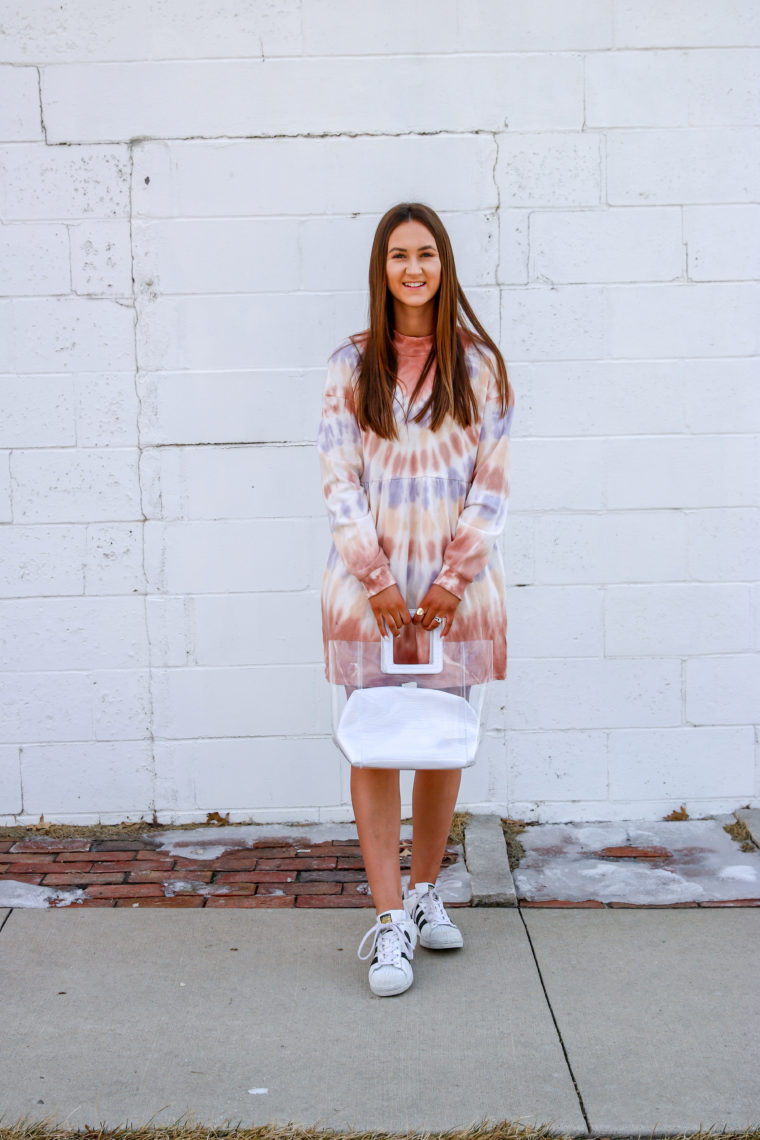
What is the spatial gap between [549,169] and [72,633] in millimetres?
2223

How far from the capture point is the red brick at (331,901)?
3648 mm

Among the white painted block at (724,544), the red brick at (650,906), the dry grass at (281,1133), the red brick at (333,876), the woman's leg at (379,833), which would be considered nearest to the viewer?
the dry grass at (281,1133)

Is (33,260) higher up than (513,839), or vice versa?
(33,260)

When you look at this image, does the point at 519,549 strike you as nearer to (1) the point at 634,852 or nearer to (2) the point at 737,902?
(1) the point at 634,852

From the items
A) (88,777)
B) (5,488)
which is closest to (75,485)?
(5,488)

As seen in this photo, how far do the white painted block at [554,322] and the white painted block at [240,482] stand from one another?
787 mm

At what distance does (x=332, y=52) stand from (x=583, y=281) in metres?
1.10

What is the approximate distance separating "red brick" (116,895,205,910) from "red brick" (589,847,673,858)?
1.29 m

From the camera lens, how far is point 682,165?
4016mm

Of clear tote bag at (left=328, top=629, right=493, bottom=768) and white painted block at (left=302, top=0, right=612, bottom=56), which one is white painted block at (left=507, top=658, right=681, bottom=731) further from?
white painted block at (left=302, top=0, right=612, bottom=56)

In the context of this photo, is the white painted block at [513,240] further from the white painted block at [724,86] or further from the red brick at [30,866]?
the red brick at [30,866]

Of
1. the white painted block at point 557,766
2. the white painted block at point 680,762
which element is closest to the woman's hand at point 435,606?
the white painted block at point 557,766

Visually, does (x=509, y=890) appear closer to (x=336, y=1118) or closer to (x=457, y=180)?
(x=336, y=1118)

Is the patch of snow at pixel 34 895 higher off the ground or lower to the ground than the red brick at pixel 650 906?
higher
